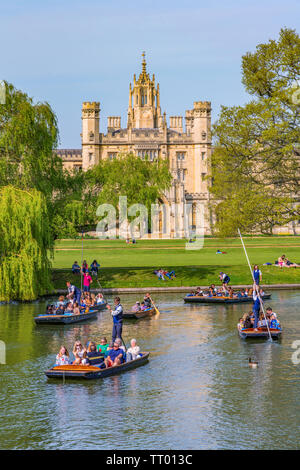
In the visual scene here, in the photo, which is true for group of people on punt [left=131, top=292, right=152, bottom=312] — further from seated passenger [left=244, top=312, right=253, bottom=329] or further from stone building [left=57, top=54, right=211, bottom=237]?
stone building [left=57, top=54, right=211, bottom=237]

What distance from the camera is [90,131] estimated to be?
428ft

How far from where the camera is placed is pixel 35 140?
4275 cm

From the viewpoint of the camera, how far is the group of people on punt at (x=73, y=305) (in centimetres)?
3300

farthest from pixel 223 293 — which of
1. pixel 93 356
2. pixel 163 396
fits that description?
pixel 163 396

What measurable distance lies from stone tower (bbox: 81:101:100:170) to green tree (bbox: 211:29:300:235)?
84.5 metres

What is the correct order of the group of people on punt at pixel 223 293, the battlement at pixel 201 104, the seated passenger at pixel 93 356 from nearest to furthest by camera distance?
the seated passenger at pixel 93 356, the group of people on punt at pixel 223 293, the battlement at pixel 201 104

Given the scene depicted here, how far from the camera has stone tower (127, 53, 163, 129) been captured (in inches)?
5743

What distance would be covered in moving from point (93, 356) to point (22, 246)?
53.8ft

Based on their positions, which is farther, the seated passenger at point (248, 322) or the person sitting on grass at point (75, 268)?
the person sitting on grass at point (75, 268)

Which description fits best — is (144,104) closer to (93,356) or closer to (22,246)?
(22,246)

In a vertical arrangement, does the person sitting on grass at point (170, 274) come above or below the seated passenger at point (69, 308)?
above

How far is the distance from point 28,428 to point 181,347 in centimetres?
1041

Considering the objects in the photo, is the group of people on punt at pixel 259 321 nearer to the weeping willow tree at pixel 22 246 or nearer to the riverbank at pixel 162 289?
the weeping willow tree at pixel 22 246

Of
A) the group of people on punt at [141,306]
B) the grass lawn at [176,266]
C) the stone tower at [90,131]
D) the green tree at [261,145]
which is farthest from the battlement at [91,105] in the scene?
the group of people on punt at [141,306]
